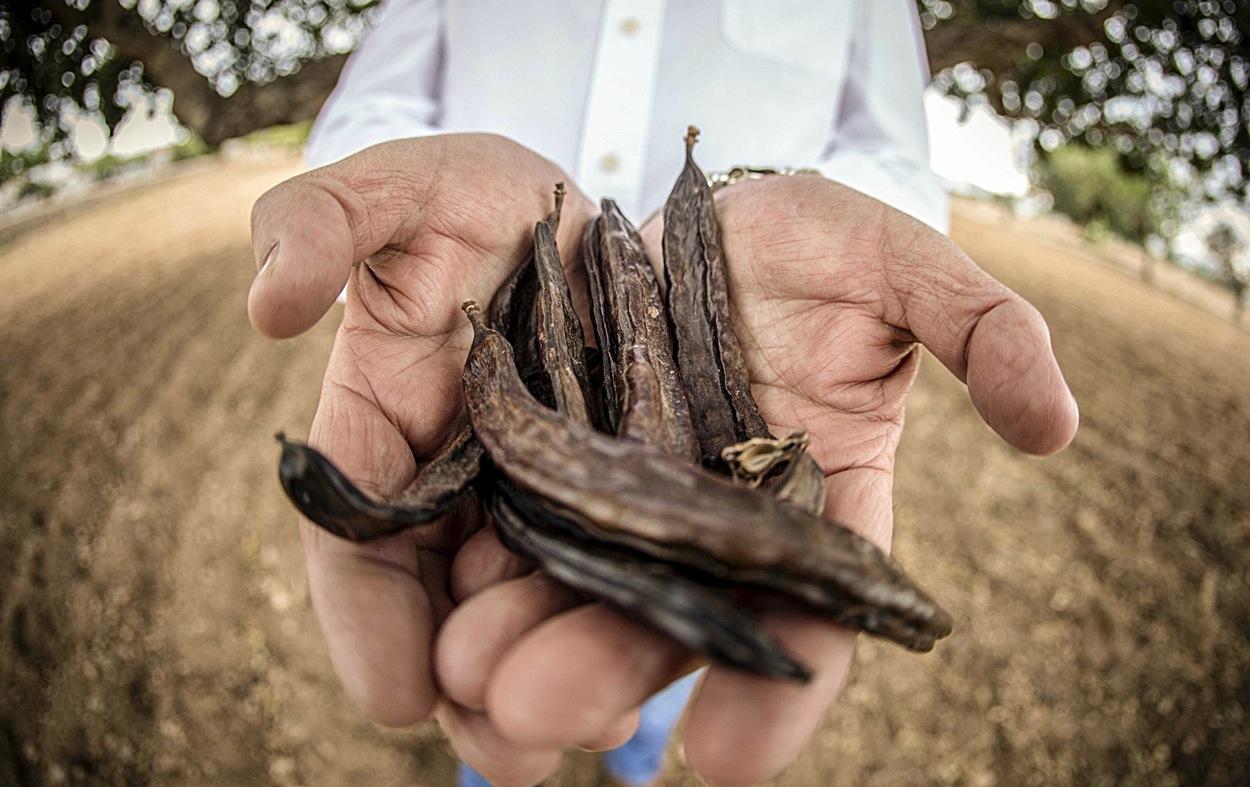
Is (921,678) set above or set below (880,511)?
below

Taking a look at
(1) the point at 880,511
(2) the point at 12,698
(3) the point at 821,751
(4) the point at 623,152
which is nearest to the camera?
(1) the point at 880,511

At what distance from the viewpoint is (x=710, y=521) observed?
5.65ft

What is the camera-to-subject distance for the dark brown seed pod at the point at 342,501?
181cm

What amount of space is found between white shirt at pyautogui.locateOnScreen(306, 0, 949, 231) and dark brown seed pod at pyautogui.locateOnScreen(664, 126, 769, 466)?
0.80 metres

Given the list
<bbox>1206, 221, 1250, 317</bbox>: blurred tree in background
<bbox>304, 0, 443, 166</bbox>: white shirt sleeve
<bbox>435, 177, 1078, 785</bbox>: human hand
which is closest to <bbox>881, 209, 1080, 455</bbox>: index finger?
<bbox>435, 177, 1078, 785</bbox>: human hand

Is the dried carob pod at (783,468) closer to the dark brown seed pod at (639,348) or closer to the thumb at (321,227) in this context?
the dark brown seed pod at (639,348)

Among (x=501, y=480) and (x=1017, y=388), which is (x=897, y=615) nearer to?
(x=1017, y=388)

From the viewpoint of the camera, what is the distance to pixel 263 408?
618cm

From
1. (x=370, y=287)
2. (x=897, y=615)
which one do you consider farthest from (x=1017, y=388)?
(x=370, y=287)

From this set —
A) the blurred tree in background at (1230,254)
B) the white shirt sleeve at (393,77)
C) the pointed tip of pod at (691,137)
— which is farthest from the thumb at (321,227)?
the blurred tree in background at (1230,254)

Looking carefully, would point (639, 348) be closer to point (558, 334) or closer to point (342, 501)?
point (558, 334)

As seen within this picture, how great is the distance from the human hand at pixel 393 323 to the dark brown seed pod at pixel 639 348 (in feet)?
1.03

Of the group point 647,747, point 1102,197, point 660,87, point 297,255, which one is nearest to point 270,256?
point 297,255

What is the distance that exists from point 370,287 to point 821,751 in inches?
149
